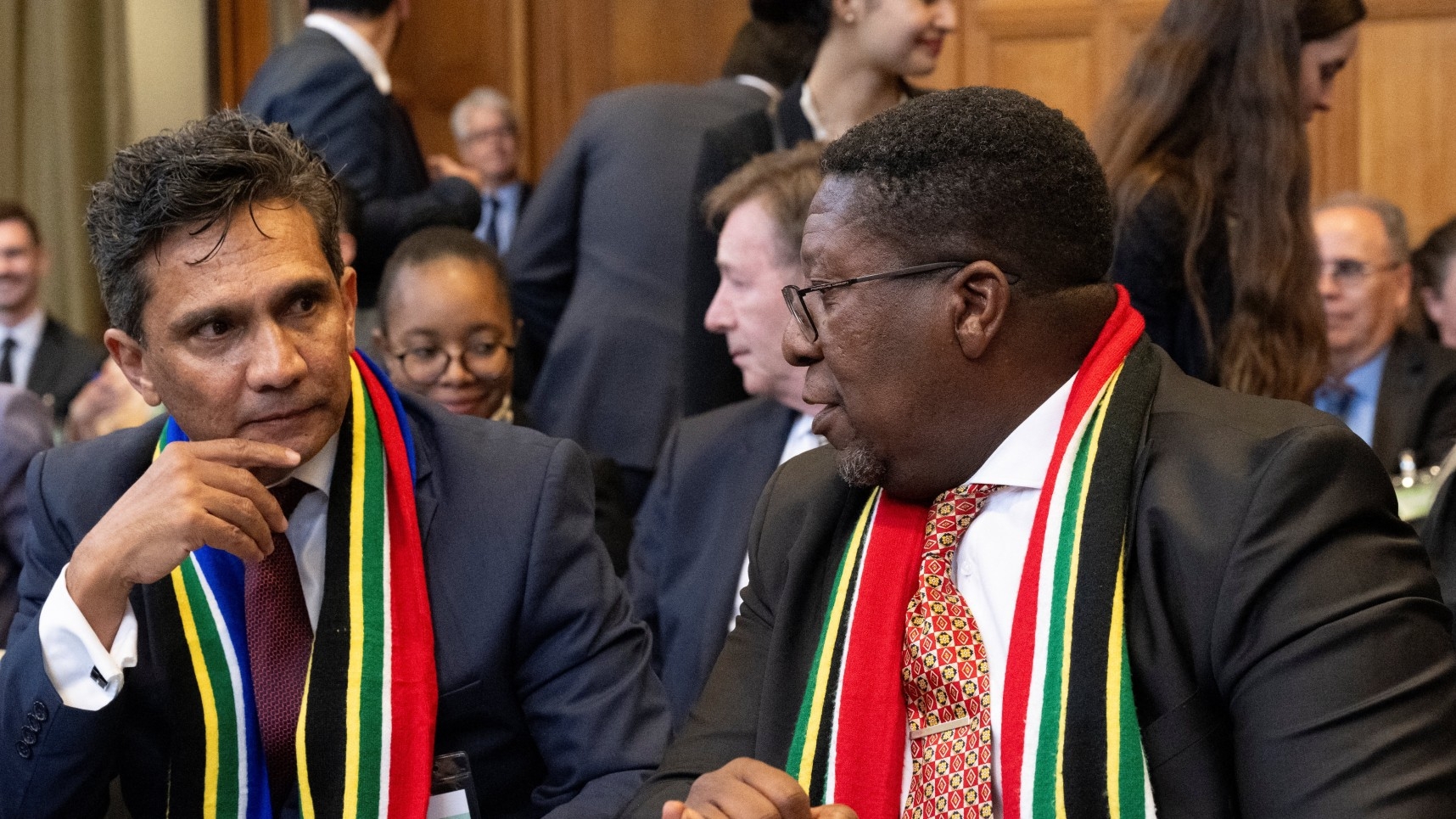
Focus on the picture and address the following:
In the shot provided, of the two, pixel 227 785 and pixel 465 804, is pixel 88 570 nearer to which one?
pixel 227 785

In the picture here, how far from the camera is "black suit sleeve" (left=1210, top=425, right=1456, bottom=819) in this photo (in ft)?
4.78

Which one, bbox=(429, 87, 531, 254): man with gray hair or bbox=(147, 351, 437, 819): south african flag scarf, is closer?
bbox=(147, 351, 437, 819): south african flag scarf

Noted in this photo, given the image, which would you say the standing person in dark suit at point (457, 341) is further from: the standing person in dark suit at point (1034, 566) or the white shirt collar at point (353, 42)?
the standing person in dark suit at point (1034, 566)

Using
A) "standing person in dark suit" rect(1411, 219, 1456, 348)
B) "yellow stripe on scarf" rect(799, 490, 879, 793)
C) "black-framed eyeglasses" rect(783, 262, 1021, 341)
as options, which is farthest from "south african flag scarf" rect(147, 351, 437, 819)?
"standing person in dark suit" rect(1411, 219, 1456, 348)

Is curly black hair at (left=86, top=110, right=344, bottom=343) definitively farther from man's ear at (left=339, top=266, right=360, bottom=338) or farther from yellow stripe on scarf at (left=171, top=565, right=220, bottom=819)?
yellow stripe on scarf at (left=171, top=565, right=220, bottom=819)

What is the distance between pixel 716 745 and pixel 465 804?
39 centimetres

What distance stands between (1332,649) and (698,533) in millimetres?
1778

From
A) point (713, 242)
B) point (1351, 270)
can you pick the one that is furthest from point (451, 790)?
point (1351, 270)

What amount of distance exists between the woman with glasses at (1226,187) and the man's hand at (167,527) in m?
1.64

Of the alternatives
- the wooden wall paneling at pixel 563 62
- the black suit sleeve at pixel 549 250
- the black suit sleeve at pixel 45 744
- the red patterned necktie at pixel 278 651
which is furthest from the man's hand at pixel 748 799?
the wooden wall paneling at pixel 563 62

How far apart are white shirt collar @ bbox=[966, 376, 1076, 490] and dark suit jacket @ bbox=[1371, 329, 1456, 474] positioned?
Answer: 8.39 feet

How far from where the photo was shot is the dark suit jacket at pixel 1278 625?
1.47 metres

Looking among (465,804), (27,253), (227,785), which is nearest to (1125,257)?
(465,804)

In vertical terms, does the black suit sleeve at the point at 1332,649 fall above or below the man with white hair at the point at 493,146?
below
